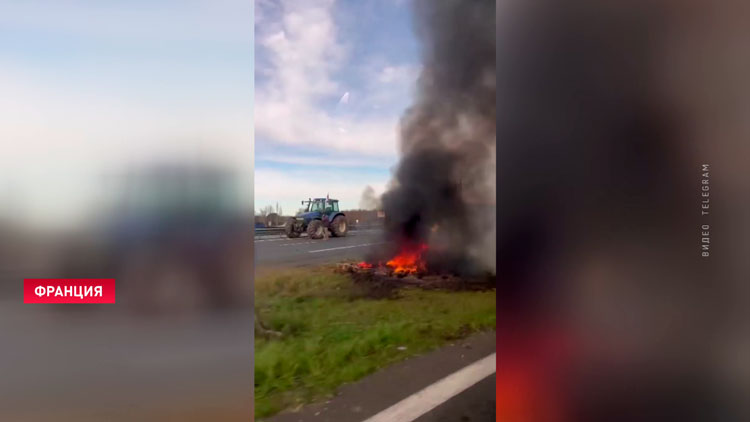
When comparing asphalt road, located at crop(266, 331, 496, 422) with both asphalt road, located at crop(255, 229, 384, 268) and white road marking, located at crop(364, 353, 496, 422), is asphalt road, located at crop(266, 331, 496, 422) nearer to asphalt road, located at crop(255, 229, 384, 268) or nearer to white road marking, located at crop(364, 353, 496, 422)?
white road marking, located at crop(364, 353, 496, 422)

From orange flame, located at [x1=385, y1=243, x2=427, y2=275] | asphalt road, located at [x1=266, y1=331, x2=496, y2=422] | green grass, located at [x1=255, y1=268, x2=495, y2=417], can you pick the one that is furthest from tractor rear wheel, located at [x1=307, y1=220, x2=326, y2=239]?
asphalt road, located at [x1=266, y1=331, x2=496, y2=422]

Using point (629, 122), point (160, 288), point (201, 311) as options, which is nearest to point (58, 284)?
point (160, 288)

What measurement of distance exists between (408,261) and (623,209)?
1307 millimetres

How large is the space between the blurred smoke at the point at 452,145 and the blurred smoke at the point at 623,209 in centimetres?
42

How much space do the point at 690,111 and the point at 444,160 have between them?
1375 millimetres

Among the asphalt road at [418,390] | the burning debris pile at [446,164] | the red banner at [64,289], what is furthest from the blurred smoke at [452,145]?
the red banner at [64,289]

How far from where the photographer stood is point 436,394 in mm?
2340

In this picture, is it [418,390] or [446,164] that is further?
[446,164]

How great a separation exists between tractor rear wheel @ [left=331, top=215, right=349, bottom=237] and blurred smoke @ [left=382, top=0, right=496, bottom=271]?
0.98 ft

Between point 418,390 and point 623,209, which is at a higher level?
point 623,209

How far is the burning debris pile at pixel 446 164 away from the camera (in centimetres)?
240

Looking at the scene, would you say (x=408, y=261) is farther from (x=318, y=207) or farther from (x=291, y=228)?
(x=291, y=228)

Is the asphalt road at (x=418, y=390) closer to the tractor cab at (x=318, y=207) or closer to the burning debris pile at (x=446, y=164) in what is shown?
the burning debris pile at (x=446, y=164)

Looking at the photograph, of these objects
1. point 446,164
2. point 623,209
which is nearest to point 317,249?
point 446,164
